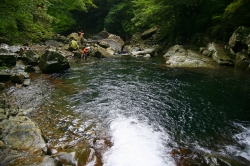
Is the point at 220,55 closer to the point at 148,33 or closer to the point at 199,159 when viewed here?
the point at 199,159

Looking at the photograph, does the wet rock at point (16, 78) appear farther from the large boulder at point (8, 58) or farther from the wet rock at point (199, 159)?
the wet rock at point (199, 159)

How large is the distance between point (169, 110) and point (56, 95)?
4.99 m

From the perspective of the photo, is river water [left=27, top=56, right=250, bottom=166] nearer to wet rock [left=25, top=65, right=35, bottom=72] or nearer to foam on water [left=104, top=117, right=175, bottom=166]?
foam on water [left=104, top=117, right=175, bottom=166]

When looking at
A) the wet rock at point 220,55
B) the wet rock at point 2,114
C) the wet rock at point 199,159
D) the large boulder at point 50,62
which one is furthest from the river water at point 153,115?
the wet rock at point 220,55

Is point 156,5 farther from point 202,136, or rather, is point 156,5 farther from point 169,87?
point 202,136

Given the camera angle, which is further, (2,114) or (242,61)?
(242,61)

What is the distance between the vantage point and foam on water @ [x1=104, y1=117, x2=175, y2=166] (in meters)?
4.27

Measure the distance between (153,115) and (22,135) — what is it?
4156 millimetres

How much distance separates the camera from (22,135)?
4.22 metres

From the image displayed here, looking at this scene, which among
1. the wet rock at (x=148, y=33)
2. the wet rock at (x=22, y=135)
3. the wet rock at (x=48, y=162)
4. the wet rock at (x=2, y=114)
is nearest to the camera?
the wet rock at (x=48, y=162)

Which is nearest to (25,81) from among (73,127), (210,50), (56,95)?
(56,95)

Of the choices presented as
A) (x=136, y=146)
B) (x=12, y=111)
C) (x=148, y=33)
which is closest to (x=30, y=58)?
(x=12, y=111)

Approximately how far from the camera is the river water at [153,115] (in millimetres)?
4715

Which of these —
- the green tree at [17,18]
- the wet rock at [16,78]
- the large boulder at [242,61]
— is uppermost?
the green tree at [17,18]
